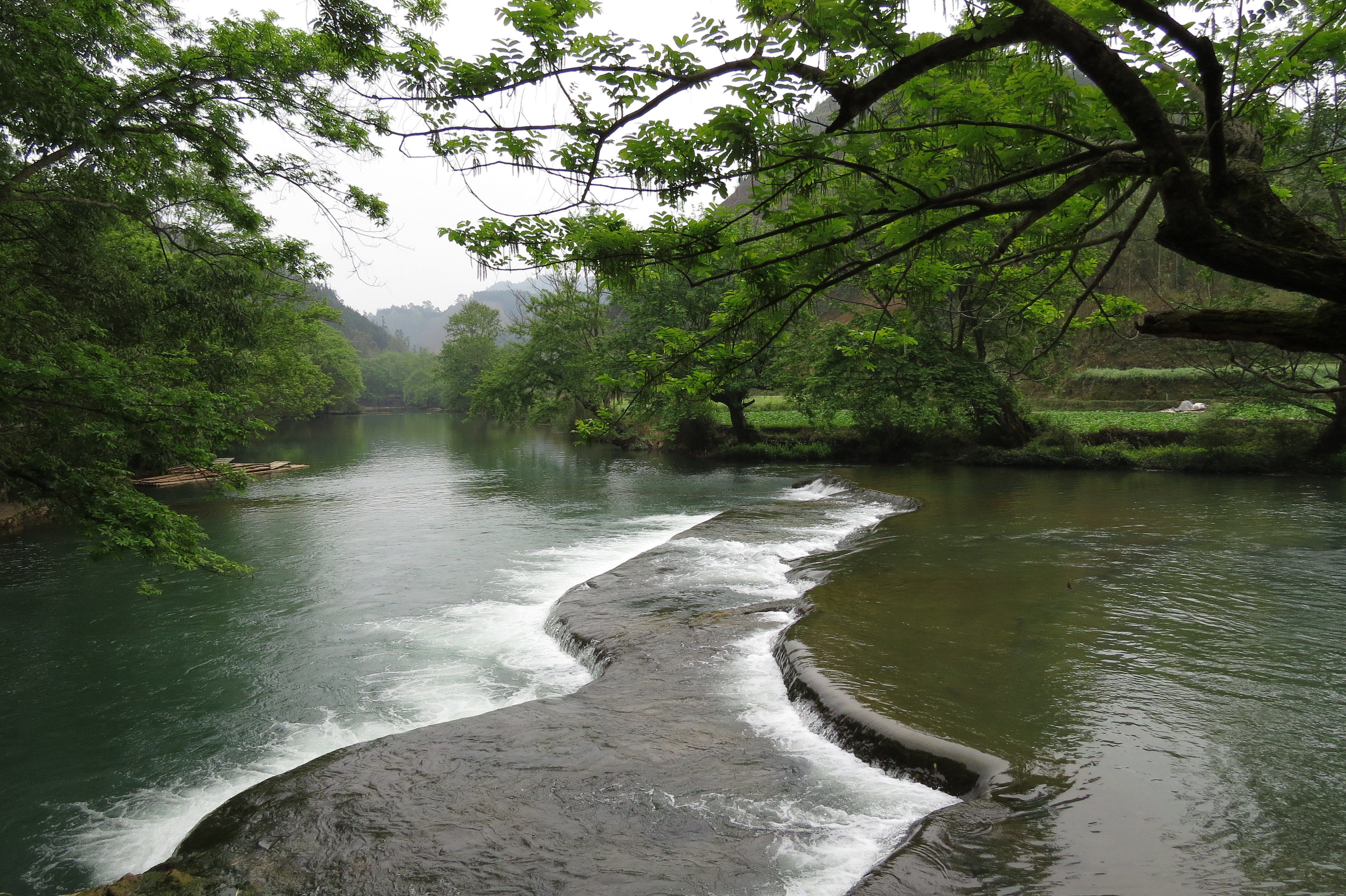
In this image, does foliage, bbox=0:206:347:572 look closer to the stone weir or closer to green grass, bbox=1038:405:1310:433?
Answer: the stone weir

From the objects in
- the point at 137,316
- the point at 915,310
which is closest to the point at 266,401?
the point at 137,316

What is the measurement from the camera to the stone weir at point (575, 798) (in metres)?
4.48

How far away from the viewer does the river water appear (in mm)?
4715

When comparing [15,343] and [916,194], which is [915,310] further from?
[15,343]

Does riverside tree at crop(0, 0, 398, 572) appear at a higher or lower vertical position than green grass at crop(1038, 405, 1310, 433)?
higher

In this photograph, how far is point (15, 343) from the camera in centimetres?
765

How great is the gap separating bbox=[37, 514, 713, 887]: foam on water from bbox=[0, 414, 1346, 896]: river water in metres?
0.04

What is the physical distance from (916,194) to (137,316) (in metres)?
10.9

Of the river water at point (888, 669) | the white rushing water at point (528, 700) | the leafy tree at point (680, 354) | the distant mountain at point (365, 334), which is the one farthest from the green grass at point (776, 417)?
the distant mountain at point (365, 334)

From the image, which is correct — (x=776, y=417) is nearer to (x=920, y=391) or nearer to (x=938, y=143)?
(x=920, y=391)

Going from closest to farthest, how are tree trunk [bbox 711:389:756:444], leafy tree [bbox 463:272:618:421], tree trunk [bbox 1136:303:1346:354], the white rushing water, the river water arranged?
tree trunk [bbox 1136:303:1346:354]
the river water
the white rushing water
tree trunk [bbox 711:389:756:444]
leafy tree [bbox 463:272:618:421]

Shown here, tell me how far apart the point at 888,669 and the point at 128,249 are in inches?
560

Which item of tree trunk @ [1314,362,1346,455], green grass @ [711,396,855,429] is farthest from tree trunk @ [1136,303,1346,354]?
green grass @ [711,396,855,429]

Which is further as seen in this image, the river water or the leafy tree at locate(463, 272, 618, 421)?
the leafy tree at locate(463, 272, 618, 421)
